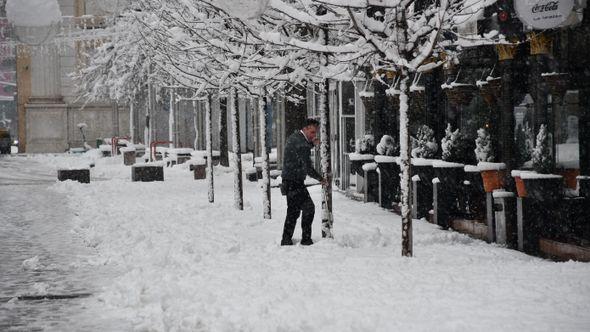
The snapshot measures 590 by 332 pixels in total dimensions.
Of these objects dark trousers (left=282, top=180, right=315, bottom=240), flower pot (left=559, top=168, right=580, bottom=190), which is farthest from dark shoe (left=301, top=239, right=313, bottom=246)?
flower pot (left=559, top=168, right=580, bottom=190)

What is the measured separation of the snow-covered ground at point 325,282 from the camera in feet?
21.0

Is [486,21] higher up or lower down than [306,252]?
higher up

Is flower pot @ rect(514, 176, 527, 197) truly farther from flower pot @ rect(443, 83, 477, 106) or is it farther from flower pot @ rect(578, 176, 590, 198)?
flower pot @ rect(443, 83, 477, 106)

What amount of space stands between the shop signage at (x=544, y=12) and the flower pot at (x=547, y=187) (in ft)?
6.20

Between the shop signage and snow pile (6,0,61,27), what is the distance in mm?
11867

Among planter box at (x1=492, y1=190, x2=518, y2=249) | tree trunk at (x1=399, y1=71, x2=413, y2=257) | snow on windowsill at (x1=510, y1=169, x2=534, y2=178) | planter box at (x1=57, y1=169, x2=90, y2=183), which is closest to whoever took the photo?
tree trunk at (x1=399, y1=71, x2=413, y2=257)

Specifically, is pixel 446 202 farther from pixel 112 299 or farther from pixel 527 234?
pixel 112 299

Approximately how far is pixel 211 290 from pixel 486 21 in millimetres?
6469

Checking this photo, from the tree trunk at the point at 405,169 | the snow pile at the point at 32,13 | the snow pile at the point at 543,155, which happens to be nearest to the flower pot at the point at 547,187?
the snow pile at the point at 543,155

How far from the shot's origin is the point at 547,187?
33.6 feet

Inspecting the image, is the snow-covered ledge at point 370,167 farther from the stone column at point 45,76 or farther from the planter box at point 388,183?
the stone column at point 45,76

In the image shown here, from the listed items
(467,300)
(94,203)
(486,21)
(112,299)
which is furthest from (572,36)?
(94,203)

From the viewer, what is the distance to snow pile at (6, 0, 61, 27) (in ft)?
59.3

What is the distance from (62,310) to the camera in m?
8.03
